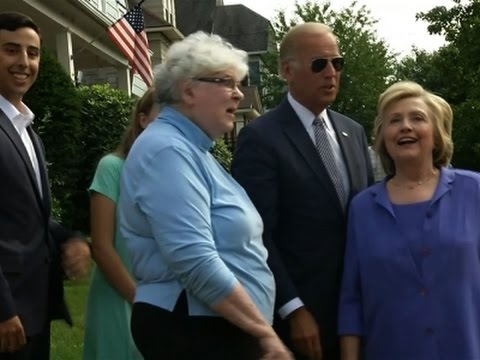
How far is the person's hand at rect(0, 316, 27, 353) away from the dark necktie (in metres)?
1.63

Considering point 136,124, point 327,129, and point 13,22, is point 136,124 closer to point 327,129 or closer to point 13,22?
point 13,22

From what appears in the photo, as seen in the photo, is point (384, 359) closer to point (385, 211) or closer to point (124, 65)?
point (385, 211)

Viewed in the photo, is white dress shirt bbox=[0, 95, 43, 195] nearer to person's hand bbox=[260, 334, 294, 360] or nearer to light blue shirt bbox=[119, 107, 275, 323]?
light blue shirt bbox=[119, 107, 275, 323]

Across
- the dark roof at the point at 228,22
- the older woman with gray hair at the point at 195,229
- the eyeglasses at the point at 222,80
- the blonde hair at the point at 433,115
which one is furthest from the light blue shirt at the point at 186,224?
the dark roof at the point at 228,22

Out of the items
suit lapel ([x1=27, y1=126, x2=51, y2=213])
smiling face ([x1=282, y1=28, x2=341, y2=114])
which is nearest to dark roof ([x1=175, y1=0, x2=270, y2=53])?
smiling face ([x1=282, y1=28, x2=341, y2=114])

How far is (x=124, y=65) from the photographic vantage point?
30188 millimetres

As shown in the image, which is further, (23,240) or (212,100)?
(23,240)

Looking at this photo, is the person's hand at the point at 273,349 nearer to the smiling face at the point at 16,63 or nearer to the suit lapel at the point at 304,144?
the suit lapel at the point at 304,144

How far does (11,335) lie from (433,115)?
212cm

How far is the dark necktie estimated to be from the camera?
14.0 ft

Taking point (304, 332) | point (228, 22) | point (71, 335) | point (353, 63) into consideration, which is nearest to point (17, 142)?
point (304, 332)

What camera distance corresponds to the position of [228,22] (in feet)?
230

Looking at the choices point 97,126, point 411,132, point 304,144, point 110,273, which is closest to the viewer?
point 411,132

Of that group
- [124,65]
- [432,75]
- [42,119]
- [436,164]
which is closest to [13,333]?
[436,164]
